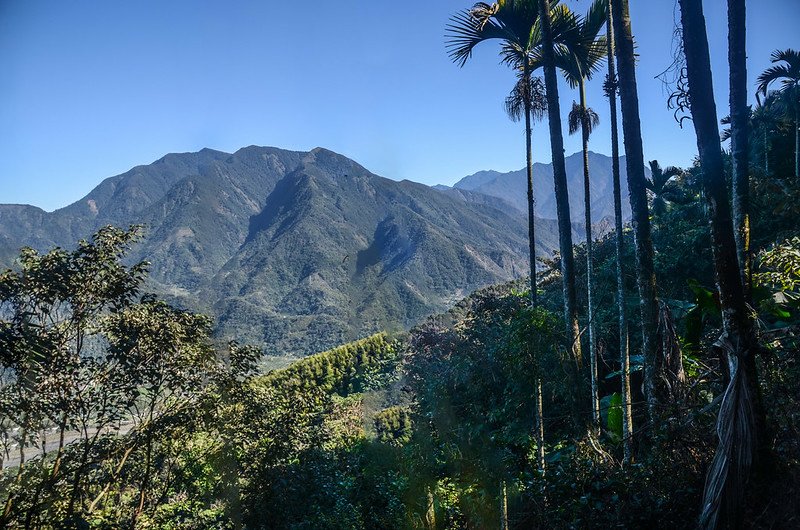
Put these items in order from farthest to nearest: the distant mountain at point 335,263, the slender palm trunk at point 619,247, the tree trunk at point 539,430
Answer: the distant mountain at point 335,263, the tree trunk at point 539,430, the slender palm trunk at point 619,247

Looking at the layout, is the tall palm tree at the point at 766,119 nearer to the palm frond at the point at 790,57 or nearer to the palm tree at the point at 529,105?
the palm frond at the point at 790,57

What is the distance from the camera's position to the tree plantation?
3736 millimetres

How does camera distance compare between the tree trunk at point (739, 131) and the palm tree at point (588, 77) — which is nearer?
the tree trunk at point (739, 131)

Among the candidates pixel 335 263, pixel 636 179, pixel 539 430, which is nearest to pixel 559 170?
pixel 636 179

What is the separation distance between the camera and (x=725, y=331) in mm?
3461

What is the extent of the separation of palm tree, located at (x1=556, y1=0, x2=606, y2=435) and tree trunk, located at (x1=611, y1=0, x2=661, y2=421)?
1.77 m

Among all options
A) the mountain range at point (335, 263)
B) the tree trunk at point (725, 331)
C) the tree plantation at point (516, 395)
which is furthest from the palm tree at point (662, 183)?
the mountain range at point (335, 263)

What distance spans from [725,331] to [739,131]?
2.68m

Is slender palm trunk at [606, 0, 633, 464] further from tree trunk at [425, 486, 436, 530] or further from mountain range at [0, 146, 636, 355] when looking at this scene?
mountain range at [0, 146, 636, 355]

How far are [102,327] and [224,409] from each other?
2414 millimetres

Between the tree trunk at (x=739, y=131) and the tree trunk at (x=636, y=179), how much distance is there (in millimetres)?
890

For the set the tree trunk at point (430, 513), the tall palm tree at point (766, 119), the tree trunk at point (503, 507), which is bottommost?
the tree trunk at point (430, 513)

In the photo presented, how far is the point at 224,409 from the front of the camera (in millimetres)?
8289

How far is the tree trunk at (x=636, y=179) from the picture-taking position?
5.39m
